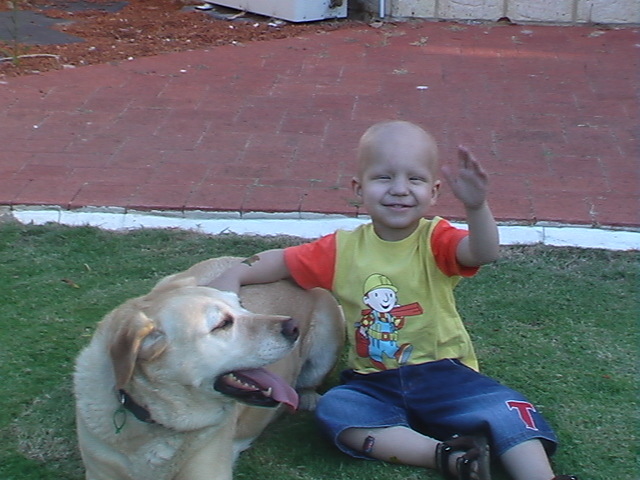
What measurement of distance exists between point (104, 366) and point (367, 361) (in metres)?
0.95

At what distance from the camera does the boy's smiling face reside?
3.25m

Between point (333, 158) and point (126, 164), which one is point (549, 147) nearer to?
point (333, 158)

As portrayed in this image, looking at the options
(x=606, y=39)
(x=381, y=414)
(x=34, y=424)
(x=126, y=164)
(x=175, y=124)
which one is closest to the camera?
(x=381, y=414)

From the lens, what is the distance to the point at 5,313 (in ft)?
14.1

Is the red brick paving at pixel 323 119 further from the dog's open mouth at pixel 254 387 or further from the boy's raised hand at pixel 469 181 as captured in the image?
the dog's open mouth at pixel 254 387

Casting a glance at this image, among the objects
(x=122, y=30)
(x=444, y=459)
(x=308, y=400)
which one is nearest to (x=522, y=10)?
(x=122, y=30)

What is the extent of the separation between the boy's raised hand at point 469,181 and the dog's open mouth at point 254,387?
31.1 inches

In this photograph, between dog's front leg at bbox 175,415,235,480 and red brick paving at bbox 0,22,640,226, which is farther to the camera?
red brick paving at bbox 0,22,640,226

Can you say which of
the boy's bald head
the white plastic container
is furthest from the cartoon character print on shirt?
the white plastic container

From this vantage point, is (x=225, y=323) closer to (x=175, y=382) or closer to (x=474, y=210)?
(x=175, y=382)

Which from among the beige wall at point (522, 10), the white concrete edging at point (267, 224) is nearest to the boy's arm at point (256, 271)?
the white concrete edging at point (267, 224)

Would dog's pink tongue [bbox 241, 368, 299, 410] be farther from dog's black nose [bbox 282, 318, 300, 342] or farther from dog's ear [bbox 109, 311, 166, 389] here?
dog's ear [bbox 109, 311, 166, 389]

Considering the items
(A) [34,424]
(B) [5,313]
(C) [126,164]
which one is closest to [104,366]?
(A) [34,424]

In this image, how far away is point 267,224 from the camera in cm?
514
